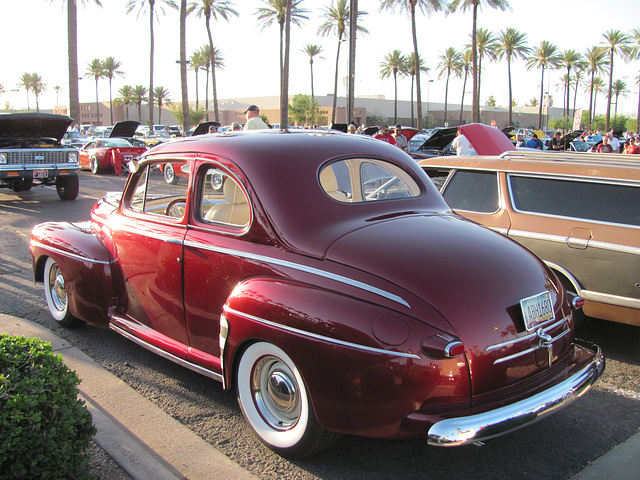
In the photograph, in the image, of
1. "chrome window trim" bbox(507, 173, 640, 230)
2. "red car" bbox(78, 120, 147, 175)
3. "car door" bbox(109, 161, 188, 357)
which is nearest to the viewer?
"car door" bbox(109, 161, 188, 357)

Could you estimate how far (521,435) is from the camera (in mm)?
3271

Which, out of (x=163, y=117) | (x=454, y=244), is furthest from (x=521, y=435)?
(x=163, y=117)

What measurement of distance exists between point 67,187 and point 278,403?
492 inches

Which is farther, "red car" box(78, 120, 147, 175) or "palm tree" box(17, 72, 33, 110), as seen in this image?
"palm tree" box(17, 72, 33, 110)

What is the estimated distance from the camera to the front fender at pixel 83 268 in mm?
4289

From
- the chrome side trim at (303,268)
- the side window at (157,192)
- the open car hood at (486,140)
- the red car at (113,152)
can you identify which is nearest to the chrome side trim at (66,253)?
the side window at (157,192)

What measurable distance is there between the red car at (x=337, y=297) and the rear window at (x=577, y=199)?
1.64m

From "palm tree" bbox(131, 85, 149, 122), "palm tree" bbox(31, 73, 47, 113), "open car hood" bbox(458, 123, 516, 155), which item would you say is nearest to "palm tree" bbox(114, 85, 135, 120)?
"palm tree" bbox(131, 85, 149, 122)

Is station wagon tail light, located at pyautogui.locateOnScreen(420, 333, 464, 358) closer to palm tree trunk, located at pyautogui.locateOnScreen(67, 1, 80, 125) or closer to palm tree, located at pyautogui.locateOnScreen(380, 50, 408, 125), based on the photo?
palm tree trunk, located at pyautogui.locateOnScreen(67, 1, 80, 125)

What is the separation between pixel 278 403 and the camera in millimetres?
3051

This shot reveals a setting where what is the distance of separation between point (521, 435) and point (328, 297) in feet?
5.16

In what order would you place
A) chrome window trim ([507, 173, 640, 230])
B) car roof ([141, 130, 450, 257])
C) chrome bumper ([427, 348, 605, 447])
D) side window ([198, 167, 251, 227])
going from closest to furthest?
chrome bumper ([427, 348, 605, 447]) < car roof ([141, 130, 450, 257]) < side window ([198, 167, 251, 227]) < chrome window trim ([507, 173, 640, 230])

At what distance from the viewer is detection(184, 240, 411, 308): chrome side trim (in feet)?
8.61

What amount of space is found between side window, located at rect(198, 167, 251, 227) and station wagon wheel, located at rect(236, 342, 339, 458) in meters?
0.92
